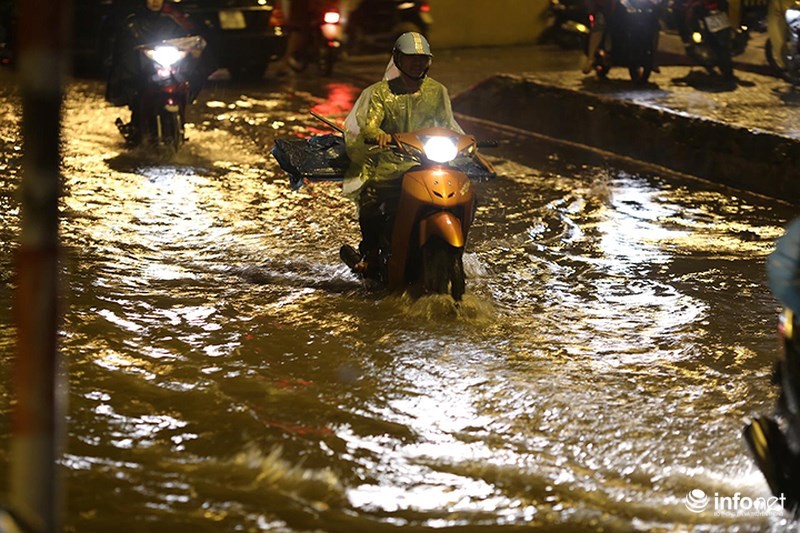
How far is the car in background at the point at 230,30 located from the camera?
→ 52.8ft

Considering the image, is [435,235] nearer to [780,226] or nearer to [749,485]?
[749,485]

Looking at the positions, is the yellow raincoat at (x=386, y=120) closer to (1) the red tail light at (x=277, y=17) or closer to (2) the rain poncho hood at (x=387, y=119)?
(2) the rain poncho hood at (x=387, y=119)

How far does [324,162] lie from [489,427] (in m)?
2.84

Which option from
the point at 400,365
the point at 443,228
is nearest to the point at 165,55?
the point at 443,228

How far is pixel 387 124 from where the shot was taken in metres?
7.35

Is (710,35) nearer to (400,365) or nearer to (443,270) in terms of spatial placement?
(443,270)

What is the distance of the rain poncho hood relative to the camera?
7.18 m

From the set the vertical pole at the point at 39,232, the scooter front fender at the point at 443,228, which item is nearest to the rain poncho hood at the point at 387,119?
the scooter front fender at the point at 443,228

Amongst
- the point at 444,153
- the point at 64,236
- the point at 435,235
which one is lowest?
the point at 64,236

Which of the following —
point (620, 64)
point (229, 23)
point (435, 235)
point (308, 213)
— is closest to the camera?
point (435, 235)

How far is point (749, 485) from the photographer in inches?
184

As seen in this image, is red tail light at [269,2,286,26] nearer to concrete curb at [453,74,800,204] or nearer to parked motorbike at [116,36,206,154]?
concrete curb at [453,74,800,204]

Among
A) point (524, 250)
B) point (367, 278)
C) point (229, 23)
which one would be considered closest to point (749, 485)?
point (367, 278)

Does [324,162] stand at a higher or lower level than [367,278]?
higher
